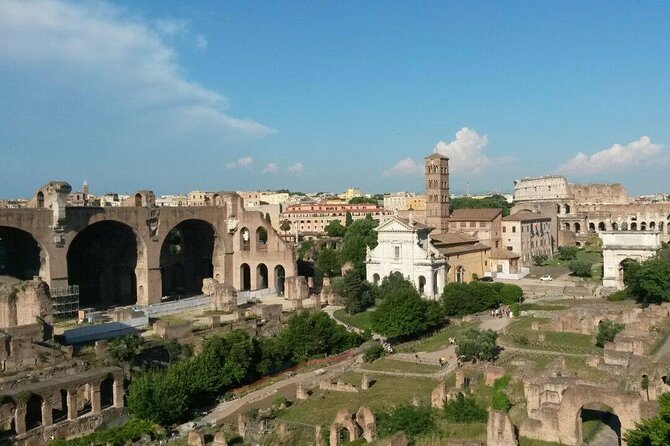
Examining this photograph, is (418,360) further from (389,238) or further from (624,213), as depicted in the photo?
A: (624,213)

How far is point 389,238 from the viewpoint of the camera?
4916 centimetres

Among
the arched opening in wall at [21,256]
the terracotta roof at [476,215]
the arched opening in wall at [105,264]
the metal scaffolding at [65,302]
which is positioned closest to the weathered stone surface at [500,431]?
the metal scaffolding at [65,302]

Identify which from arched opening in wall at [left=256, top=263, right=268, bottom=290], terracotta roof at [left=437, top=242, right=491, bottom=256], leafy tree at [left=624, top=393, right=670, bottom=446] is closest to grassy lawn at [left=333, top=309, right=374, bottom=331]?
terracotta roof at [left=437, top=242, right=491, bottom=256]

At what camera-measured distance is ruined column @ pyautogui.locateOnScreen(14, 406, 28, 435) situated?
72.9ft

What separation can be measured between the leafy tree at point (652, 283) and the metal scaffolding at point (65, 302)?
1416 inches

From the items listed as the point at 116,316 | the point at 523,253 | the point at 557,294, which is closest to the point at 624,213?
the point at 523,253

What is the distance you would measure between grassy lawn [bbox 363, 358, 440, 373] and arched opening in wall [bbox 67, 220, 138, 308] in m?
24.6

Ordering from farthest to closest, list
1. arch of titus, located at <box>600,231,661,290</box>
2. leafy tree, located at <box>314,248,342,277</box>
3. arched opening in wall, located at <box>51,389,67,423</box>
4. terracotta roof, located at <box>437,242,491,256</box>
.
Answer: leafy tree, located at <box>314,248,342,277</box> → terracotta roof, located at <box>437,242,491,256</box> → arch of titus, located at <box>600,231,661,290</box> → arched opening in wall, located at <box>51,389,67,423</box>

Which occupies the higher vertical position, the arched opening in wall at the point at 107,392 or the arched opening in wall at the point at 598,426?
the arched opening in wall at the point at 598,426

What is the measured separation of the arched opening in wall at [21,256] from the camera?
137 ft

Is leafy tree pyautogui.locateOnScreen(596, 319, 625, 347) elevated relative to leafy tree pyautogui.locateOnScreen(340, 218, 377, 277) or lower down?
lower down

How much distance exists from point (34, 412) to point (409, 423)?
586 inches

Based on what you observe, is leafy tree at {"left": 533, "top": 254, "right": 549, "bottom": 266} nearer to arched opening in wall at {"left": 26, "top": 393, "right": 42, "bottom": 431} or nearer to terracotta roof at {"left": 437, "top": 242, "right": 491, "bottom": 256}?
terracotta roof at {"left": 437, "top": 242, "right": 491, "bottom": 256}

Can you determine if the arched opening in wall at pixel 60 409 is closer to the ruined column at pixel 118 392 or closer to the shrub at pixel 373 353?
the ruined column at pixel 118 392
